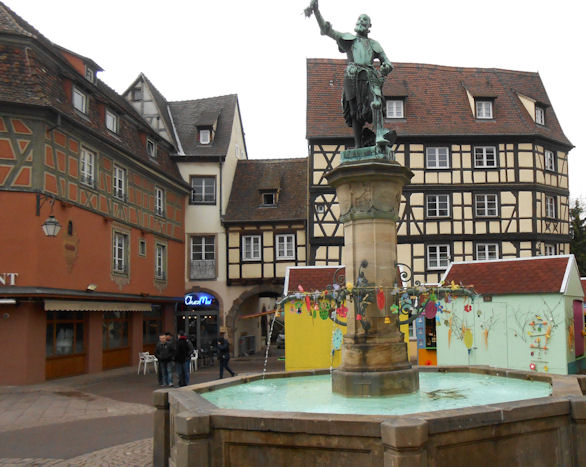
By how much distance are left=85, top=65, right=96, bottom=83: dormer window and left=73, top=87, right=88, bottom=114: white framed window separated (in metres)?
2.23

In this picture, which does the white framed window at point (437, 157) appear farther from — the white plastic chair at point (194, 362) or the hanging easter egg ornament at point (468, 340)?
the white plastic chair at point (194, 362)

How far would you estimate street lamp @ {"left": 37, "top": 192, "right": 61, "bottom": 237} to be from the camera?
17.5m

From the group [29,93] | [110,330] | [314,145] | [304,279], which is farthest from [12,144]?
[314,145]

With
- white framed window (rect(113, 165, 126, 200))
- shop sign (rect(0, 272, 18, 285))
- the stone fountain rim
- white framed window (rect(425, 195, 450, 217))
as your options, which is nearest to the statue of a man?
the stone fountain rim

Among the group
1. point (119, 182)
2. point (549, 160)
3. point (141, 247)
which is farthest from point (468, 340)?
point (549, 160)

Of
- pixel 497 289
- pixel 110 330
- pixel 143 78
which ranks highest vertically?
pixel 143 78

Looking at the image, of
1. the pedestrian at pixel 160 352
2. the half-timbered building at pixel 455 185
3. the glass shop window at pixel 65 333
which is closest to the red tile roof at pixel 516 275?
the pedestrian at pixel 160 352

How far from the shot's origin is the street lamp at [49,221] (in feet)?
57.3

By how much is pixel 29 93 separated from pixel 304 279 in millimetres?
10201

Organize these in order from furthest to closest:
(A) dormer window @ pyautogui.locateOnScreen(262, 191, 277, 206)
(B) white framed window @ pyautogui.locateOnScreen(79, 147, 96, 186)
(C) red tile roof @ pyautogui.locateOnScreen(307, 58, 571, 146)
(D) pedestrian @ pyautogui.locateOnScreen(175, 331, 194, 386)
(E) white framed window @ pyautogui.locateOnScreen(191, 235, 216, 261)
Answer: (A) dormer window @ pyautogui.locateOnScreen(262, 191, 277, 206) < (E) white framed window @ pyautogui.locateOnScreen(191, 235, 216, 261) < (C) red tile roof @ pyautogui.locateOnScreen(307, 58, 571, 146) < (B) white framed window @ pyautogui.locateOnScreen(79, 147, 96, 186) < (D) pedestrian @ pyautogui.locateOnScreen(175, 331, 194, 386)

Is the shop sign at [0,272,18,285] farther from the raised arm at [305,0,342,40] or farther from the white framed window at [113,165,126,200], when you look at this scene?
the raised arm at [305,0,342,40]

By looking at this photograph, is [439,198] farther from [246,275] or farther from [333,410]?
[333,410]

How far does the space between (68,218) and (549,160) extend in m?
22.3

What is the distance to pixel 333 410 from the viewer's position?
7.22 m
